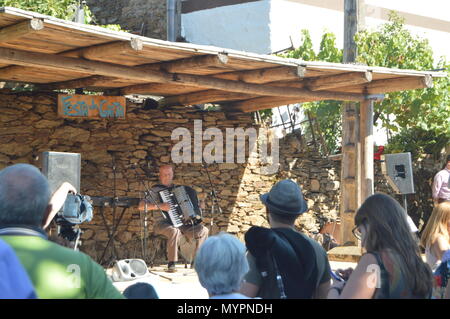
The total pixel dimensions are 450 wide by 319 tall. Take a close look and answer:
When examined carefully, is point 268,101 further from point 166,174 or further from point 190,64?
point 190,64

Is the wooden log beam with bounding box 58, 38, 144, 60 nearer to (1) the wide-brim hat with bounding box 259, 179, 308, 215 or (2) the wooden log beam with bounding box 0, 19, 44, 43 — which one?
(2) the wooden log beam with bounding box 0, 19, 44, 43

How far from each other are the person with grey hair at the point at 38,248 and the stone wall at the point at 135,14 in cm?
1144

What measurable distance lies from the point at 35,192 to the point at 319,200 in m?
9.43

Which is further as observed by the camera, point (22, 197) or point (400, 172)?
point (400, 172)

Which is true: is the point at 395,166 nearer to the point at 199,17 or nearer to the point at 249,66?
the point at 249,66

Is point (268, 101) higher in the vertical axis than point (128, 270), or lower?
higher

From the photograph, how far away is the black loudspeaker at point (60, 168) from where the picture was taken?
7.02 metres

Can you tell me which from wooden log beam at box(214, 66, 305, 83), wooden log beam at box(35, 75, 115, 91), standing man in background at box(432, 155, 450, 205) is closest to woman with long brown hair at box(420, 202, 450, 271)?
wooden log beam at box(214, 66, 305, 83)

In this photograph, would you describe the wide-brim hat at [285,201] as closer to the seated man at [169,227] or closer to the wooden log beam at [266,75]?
the wooden log beam at [266,75]

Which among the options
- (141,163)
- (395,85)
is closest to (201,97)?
(141,163)

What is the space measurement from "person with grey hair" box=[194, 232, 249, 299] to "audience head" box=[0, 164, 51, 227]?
0.65 metres

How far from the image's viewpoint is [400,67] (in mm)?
11117

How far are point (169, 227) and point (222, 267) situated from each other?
5.88 m
